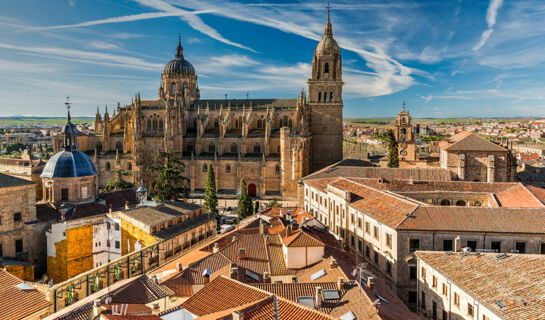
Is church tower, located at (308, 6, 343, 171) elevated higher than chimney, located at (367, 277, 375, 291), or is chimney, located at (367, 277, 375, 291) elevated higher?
church tower, located at (308, 6, 343, 171)

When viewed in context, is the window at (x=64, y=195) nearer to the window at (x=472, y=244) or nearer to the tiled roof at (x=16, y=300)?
the tiled roof at (x=16, y=300)

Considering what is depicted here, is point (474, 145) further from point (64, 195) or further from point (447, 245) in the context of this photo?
point (64, 195)

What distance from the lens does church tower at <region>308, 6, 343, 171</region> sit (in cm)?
6134

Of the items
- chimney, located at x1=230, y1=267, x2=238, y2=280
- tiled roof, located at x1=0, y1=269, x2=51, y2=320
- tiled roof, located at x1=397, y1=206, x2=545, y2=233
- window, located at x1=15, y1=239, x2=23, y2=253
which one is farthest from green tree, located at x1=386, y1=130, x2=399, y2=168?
tiled roof, located at x1=0, y1=269, x2=51, y2=320

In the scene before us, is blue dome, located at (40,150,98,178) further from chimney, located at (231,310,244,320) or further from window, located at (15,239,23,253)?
chimney, located at (231,310,244,320)

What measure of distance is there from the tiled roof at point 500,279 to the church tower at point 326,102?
42104 millimetres

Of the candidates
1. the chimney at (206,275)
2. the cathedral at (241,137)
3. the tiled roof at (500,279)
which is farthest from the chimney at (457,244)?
the cathedral at (241,137)

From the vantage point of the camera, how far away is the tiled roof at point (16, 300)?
17.0 metres

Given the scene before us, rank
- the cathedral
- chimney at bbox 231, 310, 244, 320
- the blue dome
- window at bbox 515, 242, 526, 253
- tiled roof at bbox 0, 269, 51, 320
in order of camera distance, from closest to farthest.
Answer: chimney at bbox 231, 310, 244, 320, tiled roof at bbox 0, 269, 51, 320, window at bbox 515, 242, 526, 253, the blue dome, the cathedral

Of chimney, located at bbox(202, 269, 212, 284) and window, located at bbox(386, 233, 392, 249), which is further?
window, located at bbox(386, 233, 392, 249)

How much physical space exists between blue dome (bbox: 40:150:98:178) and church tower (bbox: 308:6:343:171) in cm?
3713

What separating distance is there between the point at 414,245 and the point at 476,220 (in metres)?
4.21

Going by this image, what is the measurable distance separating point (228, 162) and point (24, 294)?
4178 centimetres

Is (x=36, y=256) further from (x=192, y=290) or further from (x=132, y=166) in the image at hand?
(x=132, y=166)
